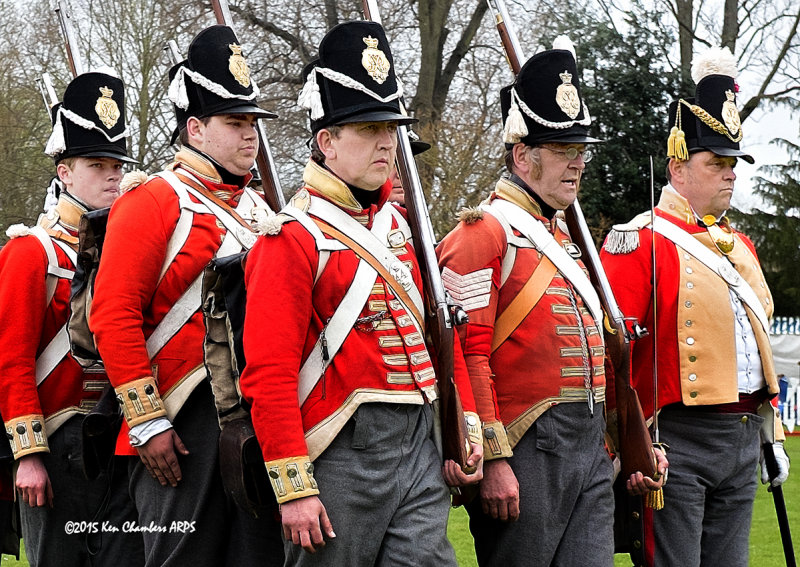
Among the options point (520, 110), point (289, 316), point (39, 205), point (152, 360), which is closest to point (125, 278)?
point (152, 360)

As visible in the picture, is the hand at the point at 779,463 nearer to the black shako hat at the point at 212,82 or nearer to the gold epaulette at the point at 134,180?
the black shako hat at the point at 212,82

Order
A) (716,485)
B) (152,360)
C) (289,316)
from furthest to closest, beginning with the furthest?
(716,485) → (152,360) → (289,316)

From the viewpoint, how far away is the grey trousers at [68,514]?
4.98 metres

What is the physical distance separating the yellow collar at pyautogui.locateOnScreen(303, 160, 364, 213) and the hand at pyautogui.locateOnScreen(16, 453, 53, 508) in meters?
1.83

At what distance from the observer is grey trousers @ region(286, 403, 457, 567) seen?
A: 3.75 meters

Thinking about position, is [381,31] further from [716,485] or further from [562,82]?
[716,485]

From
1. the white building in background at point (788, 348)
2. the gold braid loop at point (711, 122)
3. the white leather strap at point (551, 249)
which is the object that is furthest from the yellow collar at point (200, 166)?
the white building in background at point (788, 348)

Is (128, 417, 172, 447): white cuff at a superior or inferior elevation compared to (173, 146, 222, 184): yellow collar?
inferior

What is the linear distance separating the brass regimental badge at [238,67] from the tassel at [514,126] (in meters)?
1.03

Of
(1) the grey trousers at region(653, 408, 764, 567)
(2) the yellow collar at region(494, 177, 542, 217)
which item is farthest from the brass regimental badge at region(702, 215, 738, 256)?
(2) the yellow collar at region(494, 177, 542, 217)

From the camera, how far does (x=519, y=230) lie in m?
4.75

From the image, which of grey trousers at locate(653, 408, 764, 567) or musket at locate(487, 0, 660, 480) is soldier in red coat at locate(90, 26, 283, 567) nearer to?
musket at locate(487, 0, 660, 480)

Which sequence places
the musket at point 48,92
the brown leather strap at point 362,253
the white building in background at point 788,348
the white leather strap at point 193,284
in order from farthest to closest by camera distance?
Result: the white building in background at point 788,348, the musket at point 48,92, the white leather strap at point 193,284, the brown leather strap at point 362,253

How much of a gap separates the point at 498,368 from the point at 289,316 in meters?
1.20
